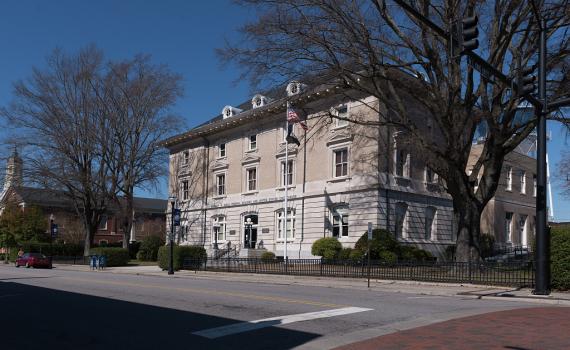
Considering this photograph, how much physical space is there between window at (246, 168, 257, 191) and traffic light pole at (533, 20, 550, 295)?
1228 inches

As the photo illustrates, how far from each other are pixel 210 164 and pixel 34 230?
77.3 feet

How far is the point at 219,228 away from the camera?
5025 cm

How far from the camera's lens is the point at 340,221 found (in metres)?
39.5

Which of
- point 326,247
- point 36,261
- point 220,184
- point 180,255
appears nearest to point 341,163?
point 326,247

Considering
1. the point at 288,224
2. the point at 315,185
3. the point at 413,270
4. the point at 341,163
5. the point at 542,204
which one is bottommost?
the point at 413,270

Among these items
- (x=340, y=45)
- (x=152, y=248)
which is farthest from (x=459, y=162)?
(x=152, y=248)

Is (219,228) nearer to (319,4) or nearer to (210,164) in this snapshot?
(210,164)

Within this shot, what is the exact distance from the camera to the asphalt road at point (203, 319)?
9273 mm

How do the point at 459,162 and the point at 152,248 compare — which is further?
the point at 152,248

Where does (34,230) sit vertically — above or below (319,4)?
below

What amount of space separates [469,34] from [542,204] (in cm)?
829

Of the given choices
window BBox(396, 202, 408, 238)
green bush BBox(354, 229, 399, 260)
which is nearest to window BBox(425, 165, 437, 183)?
window BBox(396, 202, 408, 238)

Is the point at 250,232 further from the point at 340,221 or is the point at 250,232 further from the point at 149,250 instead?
the point at 149,250

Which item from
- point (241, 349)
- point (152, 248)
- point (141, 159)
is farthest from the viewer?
point (152, 248)
